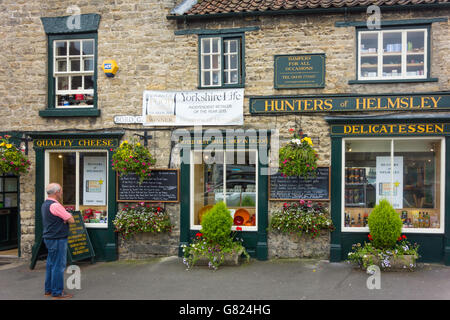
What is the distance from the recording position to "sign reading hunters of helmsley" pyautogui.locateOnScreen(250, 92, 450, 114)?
7699 mm

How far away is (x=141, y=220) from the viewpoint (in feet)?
27.1

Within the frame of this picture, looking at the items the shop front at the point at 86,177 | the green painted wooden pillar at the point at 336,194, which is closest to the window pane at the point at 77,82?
the shop front at the point at 86,177

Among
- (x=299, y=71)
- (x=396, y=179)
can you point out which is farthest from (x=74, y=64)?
(x=396, y=179)

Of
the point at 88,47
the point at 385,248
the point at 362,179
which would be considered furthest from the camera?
the point at 88,47

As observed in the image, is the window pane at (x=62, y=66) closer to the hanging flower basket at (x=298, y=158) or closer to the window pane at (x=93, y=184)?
the window pane at (x=93, y=184)

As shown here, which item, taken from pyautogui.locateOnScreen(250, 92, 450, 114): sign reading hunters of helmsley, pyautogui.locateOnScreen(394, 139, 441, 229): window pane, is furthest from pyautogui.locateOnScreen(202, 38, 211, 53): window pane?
pyautogui.locateOnScreen(394, 139, 441, 229): window pane

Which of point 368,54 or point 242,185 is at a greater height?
point 368,54

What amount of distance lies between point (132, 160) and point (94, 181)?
69.1 inches

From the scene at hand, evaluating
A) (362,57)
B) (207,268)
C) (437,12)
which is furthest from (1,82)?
(437,12)

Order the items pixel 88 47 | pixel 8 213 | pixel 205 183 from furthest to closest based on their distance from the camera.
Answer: pixel 8 213 → pixel 88 47 → pixel 205 183

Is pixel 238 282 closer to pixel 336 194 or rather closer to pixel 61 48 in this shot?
pixel 336 194

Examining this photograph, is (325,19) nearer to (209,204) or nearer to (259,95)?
(259,95)

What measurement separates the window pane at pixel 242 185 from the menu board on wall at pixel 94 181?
3121 millimetres

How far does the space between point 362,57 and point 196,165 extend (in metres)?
4.53
